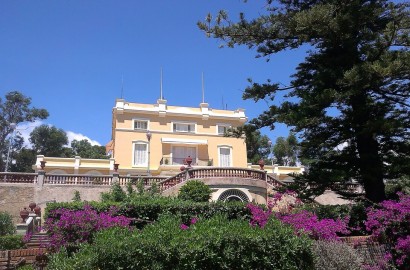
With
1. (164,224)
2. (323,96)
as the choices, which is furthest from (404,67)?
(164,224)

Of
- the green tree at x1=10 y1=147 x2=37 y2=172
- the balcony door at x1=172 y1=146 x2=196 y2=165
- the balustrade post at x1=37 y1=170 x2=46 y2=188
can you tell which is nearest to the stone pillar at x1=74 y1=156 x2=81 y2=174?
the balcony door at x1=172 y1=146 x2=196 y2=165

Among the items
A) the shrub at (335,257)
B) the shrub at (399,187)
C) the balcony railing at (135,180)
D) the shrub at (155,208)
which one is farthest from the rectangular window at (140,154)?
the shrub at (335,257)

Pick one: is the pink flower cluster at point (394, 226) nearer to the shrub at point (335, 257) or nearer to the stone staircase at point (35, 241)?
the shrub at point (335, 257)

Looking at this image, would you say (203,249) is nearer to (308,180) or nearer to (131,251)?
(131,251)

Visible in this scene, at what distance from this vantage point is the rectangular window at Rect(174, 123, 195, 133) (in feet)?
111

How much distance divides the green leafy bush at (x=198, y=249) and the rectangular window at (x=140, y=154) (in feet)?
85.5

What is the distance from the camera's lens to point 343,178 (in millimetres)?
10984

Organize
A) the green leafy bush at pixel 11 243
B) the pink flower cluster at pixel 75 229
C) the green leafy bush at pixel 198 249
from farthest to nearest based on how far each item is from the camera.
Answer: the green leafy bush at pixel 11 243 < the pink flower cluster at pixel 75 229 < the green leafy bush at pixel 198 249

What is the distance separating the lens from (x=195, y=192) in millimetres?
17797

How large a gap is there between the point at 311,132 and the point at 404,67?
347 centimetres

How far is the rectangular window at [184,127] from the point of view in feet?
111

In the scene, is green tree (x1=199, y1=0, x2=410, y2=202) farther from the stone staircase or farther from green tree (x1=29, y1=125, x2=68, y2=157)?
green tree (x1=29, y1=125, x2=68, y2=157)

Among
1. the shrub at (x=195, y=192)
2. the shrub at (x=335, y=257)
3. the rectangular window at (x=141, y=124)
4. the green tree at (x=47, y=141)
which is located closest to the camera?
the shrub at (x=335, y=257)

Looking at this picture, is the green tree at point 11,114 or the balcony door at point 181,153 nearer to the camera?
the balcony door at point 181,153
